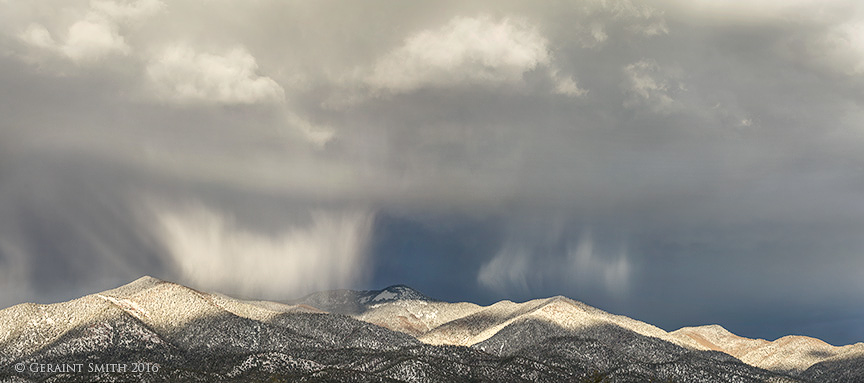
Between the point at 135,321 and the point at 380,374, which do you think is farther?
the point at 135,321

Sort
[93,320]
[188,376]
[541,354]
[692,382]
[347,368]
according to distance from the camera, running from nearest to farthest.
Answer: [188,376] < [347,368] < [692,382] < [93,320] < [541,354]

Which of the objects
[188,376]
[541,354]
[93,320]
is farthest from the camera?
[541,354]

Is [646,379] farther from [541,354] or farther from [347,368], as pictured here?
[347,368]

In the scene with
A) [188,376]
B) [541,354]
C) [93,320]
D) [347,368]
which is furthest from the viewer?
[541,354]

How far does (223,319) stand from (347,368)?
6116 centimetres

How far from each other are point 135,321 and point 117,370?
1274 inches

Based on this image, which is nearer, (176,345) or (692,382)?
(692,382)

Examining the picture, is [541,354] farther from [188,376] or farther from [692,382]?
[188,376]

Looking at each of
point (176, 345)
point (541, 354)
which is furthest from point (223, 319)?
point (541, 354)

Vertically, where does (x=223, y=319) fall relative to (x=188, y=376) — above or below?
above

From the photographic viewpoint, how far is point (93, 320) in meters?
181

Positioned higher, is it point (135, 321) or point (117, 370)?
point (135, 321)

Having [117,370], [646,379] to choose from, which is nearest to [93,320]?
[117,370]

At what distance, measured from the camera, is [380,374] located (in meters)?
145
